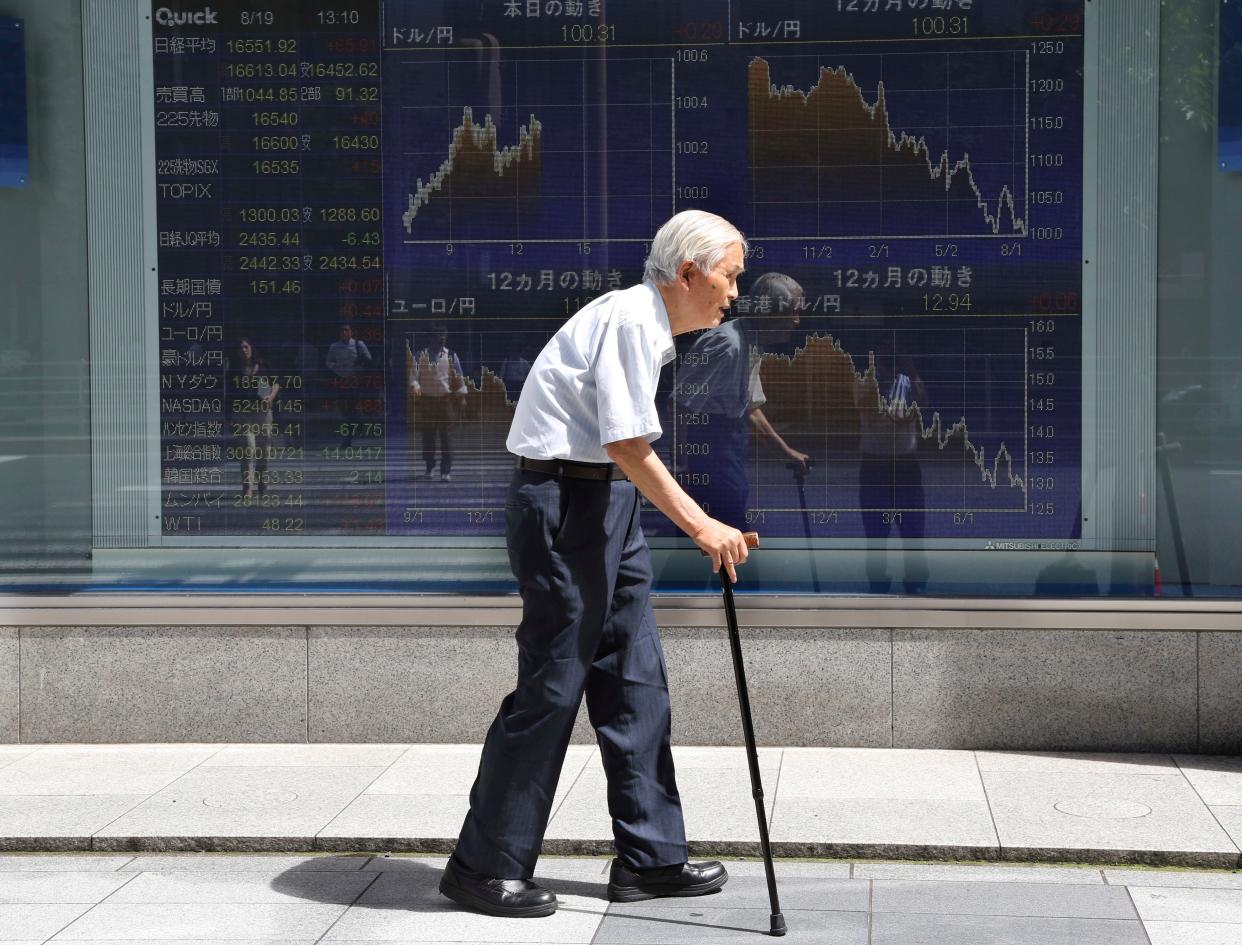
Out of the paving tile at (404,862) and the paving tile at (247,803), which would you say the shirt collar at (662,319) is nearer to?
the paving tile at (404,862)

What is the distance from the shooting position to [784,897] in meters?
5.10

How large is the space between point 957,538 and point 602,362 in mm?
2788

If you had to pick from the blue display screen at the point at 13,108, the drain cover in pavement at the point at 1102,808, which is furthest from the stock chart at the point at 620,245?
the drain cover in pavement at the point at 1102,808

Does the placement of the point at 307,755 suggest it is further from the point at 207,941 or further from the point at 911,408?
the point at 911,408

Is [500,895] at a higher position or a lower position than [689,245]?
lower

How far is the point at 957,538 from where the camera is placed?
23.0ft

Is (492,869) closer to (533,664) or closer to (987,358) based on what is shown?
(533,664)

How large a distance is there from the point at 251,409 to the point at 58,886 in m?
2.58

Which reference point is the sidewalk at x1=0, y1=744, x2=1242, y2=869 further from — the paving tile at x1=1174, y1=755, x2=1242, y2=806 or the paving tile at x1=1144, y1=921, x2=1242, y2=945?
the paving tile at x1=1144, y1=921, x2=1242, y2=945

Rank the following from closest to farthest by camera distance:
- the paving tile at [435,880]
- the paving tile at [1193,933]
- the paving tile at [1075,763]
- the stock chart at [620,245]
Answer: the paving tile at [1193,933], the paving tile at [435,880], the paving tile at [1075,763], the stock chart at [620,245]

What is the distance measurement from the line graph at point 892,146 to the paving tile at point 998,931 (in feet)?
10.3

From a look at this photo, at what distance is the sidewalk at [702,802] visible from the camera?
18.1ft

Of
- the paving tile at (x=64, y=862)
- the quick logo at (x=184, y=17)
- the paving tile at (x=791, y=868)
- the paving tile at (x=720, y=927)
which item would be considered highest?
the quick logo at (x=184, y=17)

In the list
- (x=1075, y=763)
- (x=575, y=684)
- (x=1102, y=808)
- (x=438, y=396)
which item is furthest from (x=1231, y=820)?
(x=438, y=396)
